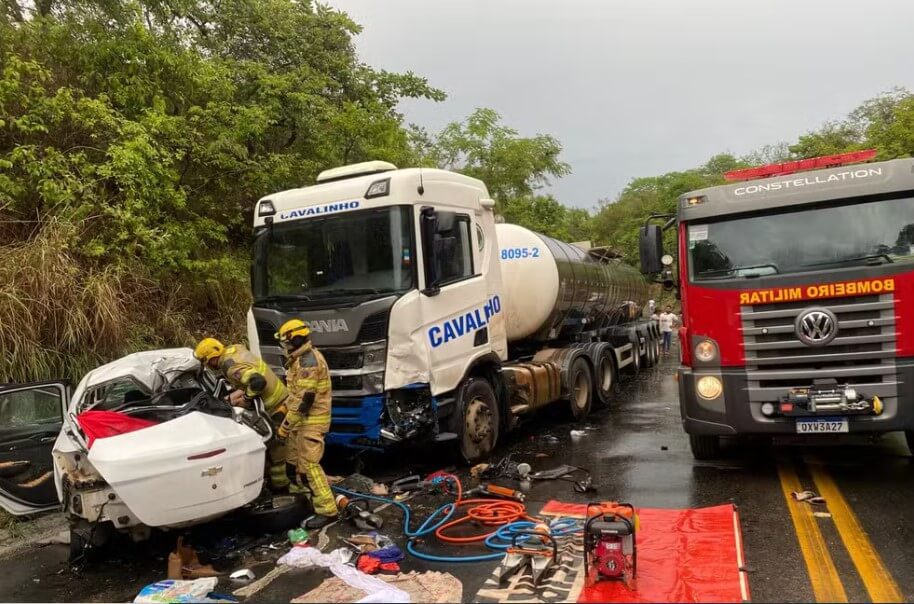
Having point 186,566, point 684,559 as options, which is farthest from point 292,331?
point 684,559

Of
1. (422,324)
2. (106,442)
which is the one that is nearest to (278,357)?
(422,324)

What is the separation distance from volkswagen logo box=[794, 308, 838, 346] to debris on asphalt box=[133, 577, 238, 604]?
4.87 metres

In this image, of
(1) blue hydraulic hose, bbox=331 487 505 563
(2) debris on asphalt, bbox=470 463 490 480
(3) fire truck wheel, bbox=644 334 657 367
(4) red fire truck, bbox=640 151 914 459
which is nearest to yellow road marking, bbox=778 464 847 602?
(4) red fire truck, bbox=640 151 914 459

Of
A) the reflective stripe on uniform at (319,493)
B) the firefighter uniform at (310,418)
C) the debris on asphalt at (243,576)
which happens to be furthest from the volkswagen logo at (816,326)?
the debris on asphalt at (243,576)

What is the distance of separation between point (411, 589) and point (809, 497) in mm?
3518

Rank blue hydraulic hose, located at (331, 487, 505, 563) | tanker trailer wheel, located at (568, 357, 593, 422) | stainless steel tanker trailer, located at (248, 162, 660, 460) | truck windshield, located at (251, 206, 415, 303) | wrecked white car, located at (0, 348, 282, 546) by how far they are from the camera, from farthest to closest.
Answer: tanker trailer wheel, located at (568, 357, 593, 422) < truck windshield, located at (251, 206, 415, 303) < stainless steel tanker trailer, located at (248, 162, 660, 460) < blue hydraulic hose, located at (331, 487, 505, 563) < wrecked white car, located at (0, 348, 282, 546)

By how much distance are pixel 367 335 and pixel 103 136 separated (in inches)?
211

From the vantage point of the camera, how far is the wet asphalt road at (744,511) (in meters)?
3.92

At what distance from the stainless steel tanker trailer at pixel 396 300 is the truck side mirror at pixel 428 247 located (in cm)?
1

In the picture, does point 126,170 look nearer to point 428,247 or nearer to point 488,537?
point 428,247

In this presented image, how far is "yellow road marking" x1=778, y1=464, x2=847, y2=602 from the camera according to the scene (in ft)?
11.9

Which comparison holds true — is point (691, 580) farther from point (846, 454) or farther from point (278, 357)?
point (278, 357)

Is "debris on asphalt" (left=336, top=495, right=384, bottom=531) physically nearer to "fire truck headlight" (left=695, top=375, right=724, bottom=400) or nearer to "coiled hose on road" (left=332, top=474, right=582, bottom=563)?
"coiled hose on road" (left=332, top=474, right=582, bottom=563)

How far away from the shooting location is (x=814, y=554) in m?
4.18
